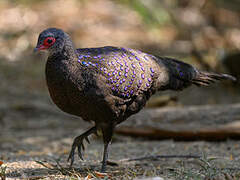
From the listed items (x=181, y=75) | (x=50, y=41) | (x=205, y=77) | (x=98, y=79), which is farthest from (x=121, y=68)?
(x=205, y=77)

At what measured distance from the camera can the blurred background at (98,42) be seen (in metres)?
7.24

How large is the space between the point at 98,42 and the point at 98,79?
27.3 ft

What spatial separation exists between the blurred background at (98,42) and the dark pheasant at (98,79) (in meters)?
1.85

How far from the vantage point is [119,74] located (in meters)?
3.93

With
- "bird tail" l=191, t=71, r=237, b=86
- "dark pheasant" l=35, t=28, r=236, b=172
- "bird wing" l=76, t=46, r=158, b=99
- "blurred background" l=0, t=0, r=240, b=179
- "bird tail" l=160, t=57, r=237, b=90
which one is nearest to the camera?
"dark pheasant" l=35, t=28, r=236, b=172

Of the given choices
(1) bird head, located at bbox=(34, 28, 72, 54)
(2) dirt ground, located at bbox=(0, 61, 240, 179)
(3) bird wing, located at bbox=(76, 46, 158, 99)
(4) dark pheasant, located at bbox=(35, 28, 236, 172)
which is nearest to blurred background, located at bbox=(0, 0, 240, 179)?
(2) dirt ground, located at bbox=(0, 61, 240, 179)

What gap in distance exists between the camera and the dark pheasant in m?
3.69

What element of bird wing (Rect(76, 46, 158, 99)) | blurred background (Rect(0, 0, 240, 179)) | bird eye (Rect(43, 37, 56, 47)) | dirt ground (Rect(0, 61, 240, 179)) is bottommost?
dirt ground (Rect(0, 61, 240, 179))

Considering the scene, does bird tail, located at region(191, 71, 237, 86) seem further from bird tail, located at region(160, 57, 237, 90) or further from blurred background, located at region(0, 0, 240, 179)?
blurred background, located at region(0, 0, 240, 179)

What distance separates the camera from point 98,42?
1198 centimetres

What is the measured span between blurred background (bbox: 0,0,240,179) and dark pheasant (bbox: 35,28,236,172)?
1.85 meters

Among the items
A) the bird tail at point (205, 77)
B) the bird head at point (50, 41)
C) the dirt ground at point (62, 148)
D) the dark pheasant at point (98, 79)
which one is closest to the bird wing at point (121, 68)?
the dark pheasant at point (98, 79)

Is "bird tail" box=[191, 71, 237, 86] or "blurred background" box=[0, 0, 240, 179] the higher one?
"blurred background" box=[0, 0, 240, 179]

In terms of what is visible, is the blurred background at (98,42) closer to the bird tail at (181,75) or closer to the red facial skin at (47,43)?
the bird tail at (181,75)
